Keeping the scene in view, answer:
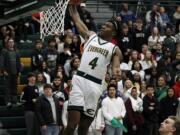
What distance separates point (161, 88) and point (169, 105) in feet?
2.87

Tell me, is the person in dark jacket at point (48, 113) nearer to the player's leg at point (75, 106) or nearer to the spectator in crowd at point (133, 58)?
the spectator in crowd at point (133, 58)

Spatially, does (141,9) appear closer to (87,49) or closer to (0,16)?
(0,16)

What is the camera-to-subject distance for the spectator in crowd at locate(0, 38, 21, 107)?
20.8 metres

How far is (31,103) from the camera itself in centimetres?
1980

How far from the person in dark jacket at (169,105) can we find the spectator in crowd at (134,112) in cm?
76

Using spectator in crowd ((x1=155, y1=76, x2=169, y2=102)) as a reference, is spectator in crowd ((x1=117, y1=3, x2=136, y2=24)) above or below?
above

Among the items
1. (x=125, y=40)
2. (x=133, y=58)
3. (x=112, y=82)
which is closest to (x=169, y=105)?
(x=112, y=82)

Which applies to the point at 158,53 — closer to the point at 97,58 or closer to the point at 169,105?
the point at 169,105

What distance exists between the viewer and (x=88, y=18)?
25.2 m

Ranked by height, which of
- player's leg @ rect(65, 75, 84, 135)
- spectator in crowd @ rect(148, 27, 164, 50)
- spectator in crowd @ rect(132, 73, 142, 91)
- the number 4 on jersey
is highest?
the number 4 on jersey

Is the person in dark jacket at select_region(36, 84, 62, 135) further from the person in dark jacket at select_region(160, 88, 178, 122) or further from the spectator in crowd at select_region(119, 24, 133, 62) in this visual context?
the spectator in crowd at select_region(119, 24, 133, 62)

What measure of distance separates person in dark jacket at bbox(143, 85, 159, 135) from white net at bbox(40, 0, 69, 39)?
3667 mm

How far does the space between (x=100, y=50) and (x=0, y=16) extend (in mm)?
8328

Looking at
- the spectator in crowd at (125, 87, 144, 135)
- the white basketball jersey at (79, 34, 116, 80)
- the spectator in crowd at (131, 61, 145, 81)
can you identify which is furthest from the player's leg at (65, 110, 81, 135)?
the spectator in crowd at (131, 61, 145, 81)
